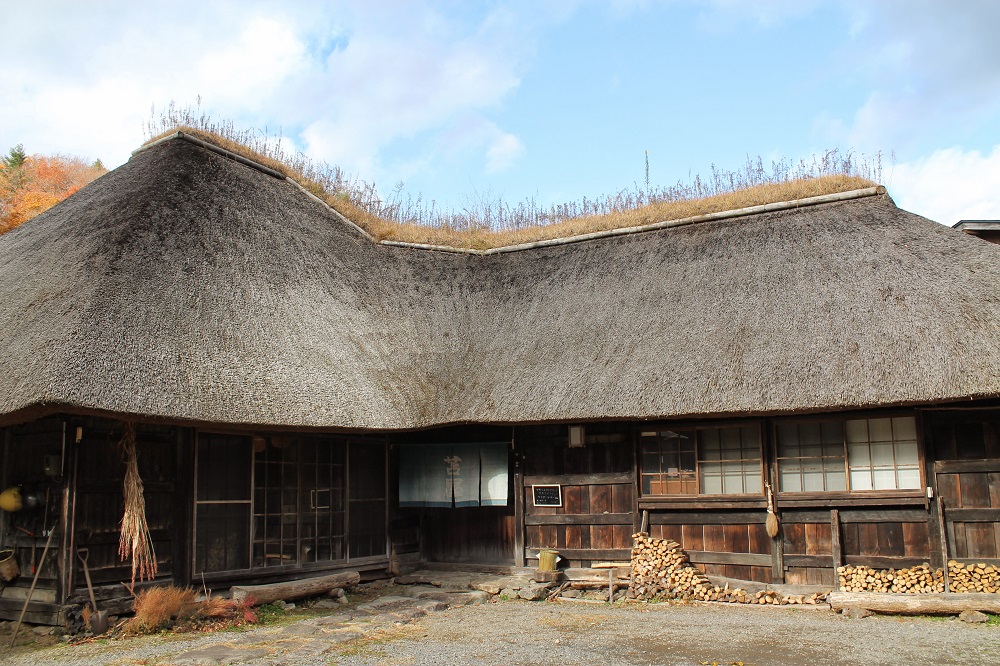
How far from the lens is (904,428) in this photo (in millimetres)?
10328

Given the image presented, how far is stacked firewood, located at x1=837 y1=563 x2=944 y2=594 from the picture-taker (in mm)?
9859

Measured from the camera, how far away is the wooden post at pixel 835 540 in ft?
34.1

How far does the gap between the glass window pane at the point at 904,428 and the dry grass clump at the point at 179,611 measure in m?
8.02

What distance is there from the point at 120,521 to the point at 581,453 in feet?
20.4

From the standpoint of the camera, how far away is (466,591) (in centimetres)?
1213

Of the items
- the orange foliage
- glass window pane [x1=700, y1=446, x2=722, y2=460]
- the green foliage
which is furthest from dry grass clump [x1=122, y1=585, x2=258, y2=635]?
the orange foliage

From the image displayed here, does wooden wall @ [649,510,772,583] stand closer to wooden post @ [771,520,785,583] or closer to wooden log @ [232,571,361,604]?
wooden post @ [771,520,785,583]

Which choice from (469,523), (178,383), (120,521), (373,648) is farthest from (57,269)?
(469,523)

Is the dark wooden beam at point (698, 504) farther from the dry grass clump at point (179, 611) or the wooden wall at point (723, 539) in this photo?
the dry grass clump at point (179, 611)

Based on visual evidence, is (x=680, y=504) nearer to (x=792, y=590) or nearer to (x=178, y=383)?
(x=792, y=590)

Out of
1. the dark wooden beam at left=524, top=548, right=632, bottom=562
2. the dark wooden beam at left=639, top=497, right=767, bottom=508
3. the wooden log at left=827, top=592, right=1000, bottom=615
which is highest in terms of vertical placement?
the dark wooden beam at left=639, top=497, right=767, bottom=508

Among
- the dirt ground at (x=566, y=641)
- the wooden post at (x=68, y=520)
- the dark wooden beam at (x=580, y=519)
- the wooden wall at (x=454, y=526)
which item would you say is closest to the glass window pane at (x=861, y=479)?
the dirt ground at (x=566, y=641)

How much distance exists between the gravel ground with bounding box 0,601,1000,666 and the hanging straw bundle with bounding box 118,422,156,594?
109cm

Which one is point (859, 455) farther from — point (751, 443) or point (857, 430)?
point (751, 443)
